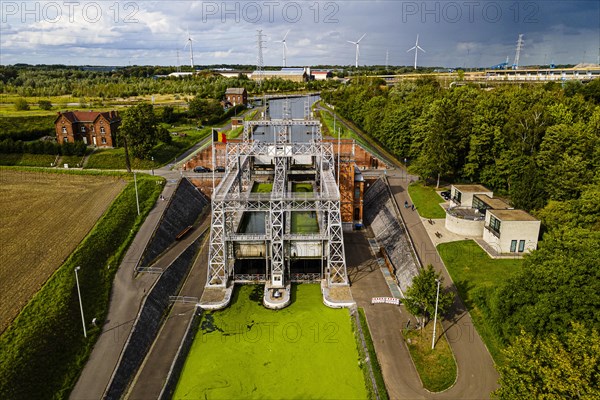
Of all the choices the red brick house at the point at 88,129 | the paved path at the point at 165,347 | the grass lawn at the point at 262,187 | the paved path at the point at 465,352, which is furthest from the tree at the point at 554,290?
the red brick house at the point at 88,129

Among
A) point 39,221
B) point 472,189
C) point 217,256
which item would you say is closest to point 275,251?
point 217,256

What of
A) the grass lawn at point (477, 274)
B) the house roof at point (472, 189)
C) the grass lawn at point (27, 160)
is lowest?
the grass lawn at point (477, 274)

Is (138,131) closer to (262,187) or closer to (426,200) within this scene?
(262,187)

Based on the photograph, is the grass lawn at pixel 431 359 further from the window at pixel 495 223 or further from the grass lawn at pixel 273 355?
the window at pixel 495 223

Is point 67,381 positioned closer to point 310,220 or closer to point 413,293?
point 413,293

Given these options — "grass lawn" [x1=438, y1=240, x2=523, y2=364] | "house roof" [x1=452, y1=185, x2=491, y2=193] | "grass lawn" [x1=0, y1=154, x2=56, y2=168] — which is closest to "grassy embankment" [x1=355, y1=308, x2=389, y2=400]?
"grass lawn" [x1=438, y1=240, x2=523, y2=364]
